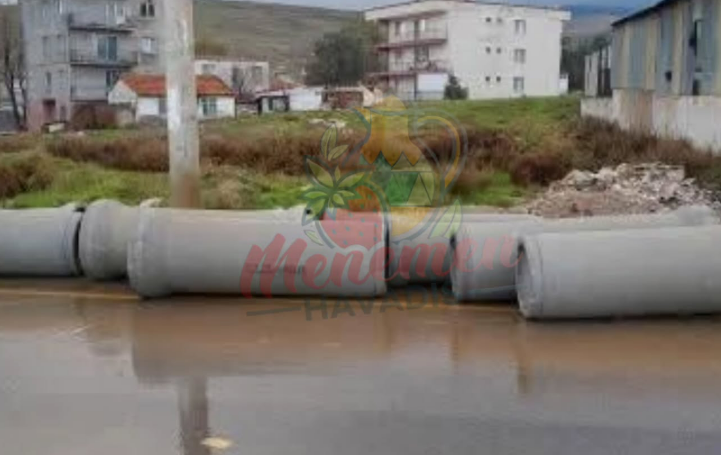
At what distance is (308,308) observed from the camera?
21.6ft

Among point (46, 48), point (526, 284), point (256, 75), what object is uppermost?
point (46, 48)

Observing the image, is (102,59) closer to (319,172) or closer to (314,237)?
(319,172)

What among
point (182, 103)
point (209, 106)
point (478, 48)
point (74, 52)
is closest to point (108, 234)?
point (182, 103)

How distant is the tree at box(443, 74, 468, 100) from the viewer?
191 ft

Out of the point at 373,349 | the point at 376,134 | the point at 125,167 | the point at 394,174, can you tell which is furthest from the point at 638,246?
the point at 125,167

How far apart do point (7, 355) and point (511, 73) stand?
63.9 meters

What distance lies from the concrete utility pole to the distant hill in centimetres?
8545

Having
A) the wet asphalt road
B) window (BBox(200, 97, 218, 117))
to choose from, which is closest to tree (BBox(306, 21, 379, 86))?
window (BBox(200, 97, 218, 117))

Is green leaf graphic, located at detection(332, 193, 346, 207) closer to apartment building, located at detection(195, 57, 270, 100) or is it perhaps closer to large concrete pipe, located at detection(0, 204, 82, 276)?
large concrete pipe, located at detection(0, 204, 82, 276)

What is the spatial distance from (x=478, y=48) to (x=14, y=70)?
37704mm

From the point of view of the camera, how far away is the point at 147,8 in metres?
62.8

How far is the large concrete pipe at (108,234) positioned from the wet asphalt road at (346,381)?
53cm

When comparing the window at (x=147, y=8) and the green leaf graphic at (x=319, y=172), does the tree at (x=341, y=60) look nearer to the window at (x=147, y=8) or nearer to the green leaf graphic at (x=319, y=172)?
the window at (x=147, y=8)

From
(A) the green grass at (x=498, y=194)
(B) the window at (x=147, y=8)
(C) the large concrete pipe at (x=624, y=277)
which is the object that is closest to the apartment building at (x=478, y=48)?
(B) the window at (x=147, y=8)
